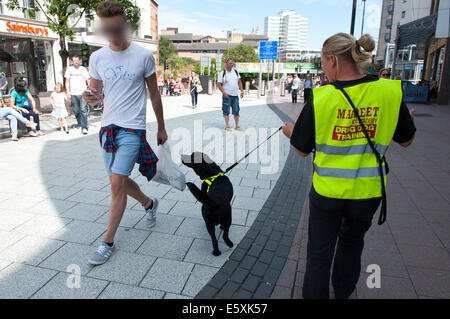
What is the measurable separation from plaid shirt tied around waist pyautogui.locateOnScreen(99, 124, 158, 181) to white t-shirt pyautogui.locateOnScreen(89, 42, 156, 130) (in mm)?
51

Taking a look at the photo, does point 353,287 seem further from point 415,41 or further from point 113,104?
point 415,41

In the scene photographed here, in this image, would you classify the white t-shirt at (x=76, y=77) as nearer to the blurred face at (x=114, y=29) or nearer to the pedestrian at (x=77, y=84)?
the pedestrian at (x=77, y=84)

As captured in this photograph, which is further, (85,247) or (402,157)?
(402,157)

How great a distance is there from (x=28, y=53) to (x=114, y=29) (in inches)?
845

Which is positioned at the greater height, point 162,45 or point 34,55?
point 162,45

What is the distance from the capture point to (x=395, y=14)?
64.1 metres

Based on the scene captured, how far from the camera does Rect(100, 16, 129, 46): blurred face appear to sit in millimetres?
2596

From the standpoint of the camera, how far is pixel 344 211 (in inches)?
76.9

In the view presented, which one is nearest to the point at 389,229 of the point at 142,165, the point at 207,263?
the point at 207,263

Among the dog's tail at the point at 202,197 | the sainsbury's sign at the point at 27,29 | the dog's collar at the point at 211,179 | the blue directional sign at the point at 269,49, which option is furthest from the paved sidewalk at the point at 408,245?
the blue directional sign at the point at 269,49

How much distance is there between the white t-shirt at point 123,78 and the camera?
267 centimetres

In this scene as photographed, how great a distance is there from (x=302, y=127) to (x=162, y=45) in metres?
101

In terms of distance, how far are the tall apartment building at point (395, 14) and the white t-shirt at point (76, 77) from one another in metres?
50.3

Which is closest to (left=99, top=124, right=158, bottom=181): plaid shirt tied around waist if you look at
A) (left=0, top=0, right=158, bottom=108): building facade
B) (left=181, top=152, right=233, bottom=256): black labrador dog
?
(left=181, top=152, right=233, bottom=256): black labrador dog
